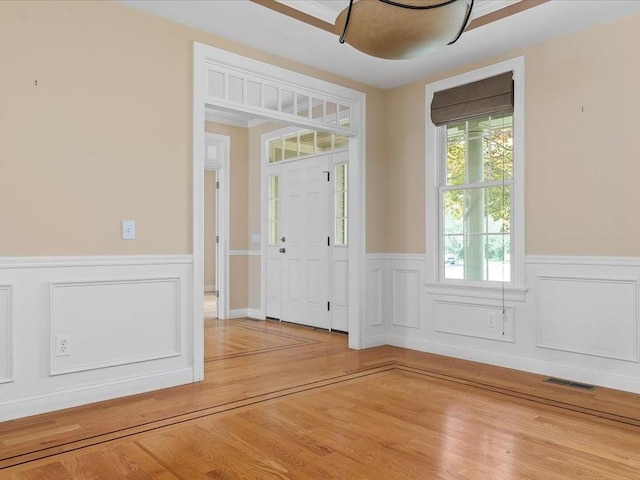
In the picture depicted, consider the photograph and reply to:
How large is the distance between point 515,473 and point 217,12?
330cm

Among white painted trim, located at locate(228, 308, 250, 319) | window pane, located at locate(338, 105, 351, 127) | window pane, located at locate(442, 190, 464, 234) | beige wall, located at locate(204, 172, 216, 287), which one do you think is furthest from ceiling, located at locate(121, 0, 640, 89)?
beige wall, located at locate(204, 172, 216, 287)

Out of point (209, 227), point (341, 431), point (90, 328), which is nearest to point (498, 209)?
point (341, 431)

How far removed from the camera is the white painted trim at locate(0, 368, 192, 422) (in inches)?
115

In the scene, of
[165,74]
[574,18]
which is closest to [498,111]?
[574,18]

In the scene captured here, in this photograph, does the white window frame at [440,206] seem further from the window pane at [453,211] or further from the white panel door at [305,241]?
the white panel door at [305,241]

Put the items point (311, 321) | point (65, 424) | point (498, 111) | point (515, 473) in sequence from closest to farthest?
point (515, 473)
point (65, 424)
point (498, 111)
point (311, 321)

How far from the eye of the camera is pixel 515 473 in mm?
2229

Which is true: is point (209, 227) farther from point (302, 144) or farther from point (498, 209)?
point (498, 209)

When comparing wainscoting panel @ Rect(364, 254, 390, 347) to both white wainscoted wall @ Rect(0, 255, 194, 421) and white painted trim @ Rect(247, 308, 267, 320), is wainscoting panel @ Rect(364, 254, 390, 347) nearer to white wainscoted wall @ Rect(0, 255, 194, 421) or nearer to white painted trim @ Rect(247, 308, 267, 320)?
white wainscoted wall @ Rect(0, 255, 194, 421)

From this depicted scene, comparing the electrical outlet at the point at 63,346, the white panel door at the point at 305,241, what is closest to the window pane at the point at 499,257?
the white panel door at the point at 305,241

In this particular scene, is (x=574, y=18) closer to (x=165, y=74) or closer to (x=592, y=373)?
(x=592, y=373)

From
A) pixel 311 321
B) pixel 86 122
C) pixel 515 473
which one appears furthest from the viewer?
pixel 311 321

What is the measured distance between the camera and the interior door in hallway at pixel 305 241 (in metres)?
6.05

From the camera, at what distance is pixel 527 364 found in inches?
159
